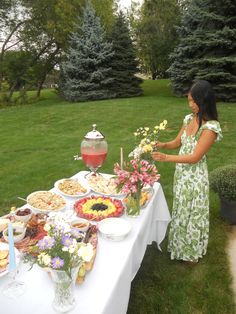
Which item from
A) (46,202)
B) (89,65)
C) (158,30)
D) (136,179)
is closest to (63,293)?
(136,179)

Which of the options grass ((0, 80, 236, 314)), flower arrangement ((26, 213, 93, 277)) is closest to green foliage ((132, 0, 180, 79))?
grass ((0, 80, 236, 314))

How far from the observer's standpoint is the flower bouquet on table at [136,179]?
2.51 metres

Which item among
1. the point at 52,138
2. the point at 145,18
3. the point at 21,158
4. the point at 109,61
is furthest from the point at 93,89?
the point at 145,18

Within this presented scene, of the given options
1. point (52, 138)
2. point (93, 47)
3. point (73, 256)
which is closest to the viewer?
point (73, 256)

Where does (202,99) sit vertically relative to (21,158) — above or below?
above

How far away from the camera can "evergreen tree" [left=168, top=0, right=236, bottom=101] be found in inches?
464

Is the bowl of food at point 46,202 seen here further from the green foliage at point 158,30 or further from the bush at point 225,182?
the green foliage at point 158,30

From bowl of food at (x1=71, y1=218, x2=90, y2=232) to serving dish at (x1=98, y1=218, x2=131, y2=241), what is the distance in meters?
0.10

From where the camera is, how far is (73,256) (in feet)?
5.18

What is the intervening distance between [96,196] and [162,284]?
1.23 meters

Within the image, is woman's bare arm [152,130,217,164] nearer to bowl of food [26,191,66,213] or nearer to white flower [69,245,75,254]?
bowl of food [26,191,66,213]

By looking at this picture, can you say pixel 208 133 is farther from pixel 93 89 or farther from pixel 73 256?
pixel 93 89

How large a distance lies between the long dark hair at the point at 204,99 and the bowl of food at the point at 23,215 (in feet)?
5.67

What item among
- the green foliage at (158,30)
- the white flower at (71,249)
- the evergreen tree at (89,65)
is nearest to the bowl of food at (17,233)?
the white flower at (71,249)
